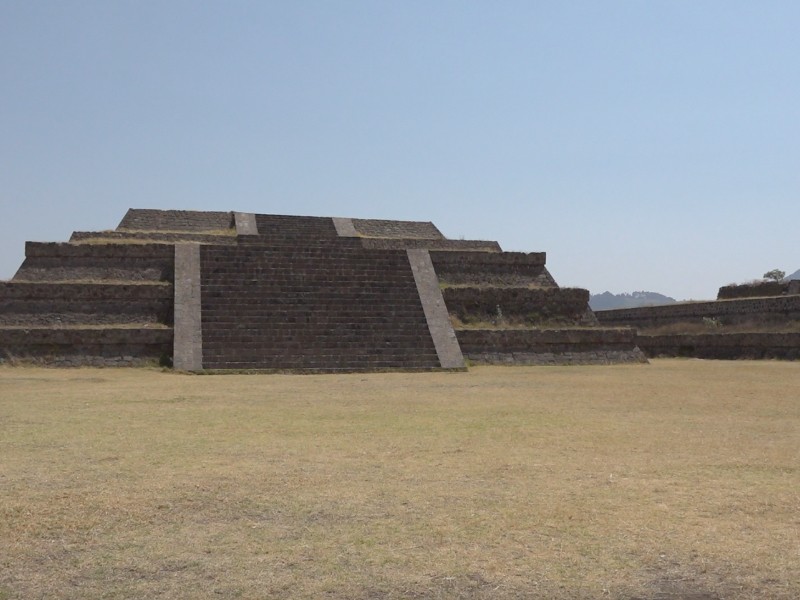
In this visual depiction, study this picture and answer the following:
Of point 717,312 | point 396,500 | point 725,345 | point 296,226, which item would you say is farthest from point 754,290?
point 396,500

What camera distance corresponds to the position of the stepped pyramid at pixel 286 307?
16.6 metres

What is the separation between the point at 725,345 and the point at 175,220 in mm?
17022

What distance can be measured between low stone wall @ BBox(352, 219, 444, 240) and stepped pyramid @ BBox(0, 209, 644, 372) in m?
4.10

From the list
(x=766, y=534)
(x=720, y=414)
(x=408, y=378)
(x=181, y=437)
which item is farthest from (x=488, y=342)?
(x=766, y=534)

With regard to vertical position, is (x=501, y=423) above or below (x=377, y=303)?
below

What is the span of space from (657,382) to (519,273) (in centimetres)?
805

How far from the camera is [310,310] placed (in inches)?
720

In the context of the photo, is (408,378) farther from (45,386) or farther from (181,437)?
(181,437)

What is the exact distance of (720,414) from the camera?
9.78 meters

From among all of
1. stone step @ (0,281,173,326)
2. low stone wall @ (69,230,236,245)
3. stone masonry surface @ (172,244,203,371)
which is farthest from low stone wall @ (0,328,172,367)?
low stone wall @ (69,230,236,245)

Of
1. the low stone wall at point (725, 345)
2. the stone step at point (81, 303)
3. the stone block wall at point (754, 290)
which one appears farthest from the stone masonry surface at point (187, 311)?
the stone block wall at point (754, 290)

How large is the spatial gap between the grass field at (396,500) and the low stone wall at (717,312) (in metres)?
15.4

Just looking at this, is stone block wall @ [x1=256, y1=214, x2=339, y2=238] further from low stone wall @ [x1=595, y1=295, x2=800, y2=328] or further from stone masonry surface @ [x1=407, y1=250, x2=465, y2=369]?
low stone wall @ [x1=595, y1=295, x2=800, y2=328]

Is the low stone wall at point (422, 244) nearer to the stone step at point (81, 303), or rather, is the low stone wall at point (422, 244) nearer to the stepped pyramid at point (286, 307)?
the stepped pyramid at point (286, 307)
